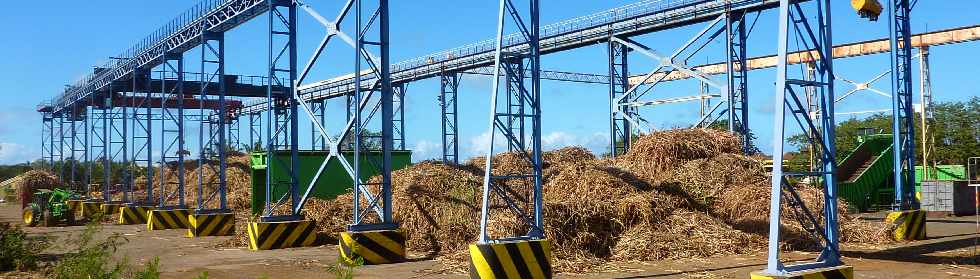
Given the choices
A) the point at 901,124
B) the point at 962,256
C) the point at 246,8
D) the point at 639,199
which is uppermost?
the point at 246,8

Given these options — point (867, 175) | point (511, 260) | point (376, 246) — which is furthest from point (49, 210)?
point (867, 175)

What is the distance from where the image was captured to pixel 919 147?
42.2 metres

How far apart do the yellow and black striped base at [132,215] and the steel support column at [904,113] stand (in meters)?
25.5

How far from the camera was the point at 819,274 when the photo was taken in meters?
7.54

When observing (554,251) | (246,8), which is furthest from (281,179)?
(554,251)

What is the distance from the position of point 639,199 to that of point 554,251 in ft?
7.64

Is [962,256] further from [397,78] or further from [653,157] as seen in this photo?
[397,78]

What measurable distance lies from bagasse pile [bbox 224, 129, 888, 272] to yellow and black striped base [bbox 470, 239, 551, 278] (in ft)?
6.74

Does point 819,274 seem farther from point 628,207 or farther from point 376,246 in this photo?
point 376,246

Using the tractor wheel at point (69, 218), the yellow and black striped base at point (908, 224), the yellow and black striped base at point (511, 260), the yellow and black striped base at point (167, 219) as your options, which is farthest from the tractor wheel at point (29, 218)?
the yellow and black striped base at point (908, 224)

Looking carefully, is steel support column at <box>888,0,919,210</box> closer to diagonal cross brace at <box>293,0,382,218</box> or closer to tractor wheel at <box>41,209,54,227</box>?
diagonal cross brace at <box>293,0,382,218</box>

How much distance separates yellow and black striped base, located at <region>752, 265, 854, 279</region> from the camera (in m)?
7.11

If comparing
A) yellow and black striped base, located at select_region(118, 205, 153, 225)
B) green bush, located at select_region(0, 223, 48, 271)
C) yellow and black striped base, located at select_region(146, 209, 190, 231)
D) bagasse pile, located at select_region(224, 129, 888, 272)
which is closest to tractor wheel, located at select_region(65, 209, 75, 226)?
yellow and black striped base, located at select_region(118, 205, 153, 225)

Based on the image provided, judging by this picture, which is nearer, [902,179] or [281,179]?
[902,179]
